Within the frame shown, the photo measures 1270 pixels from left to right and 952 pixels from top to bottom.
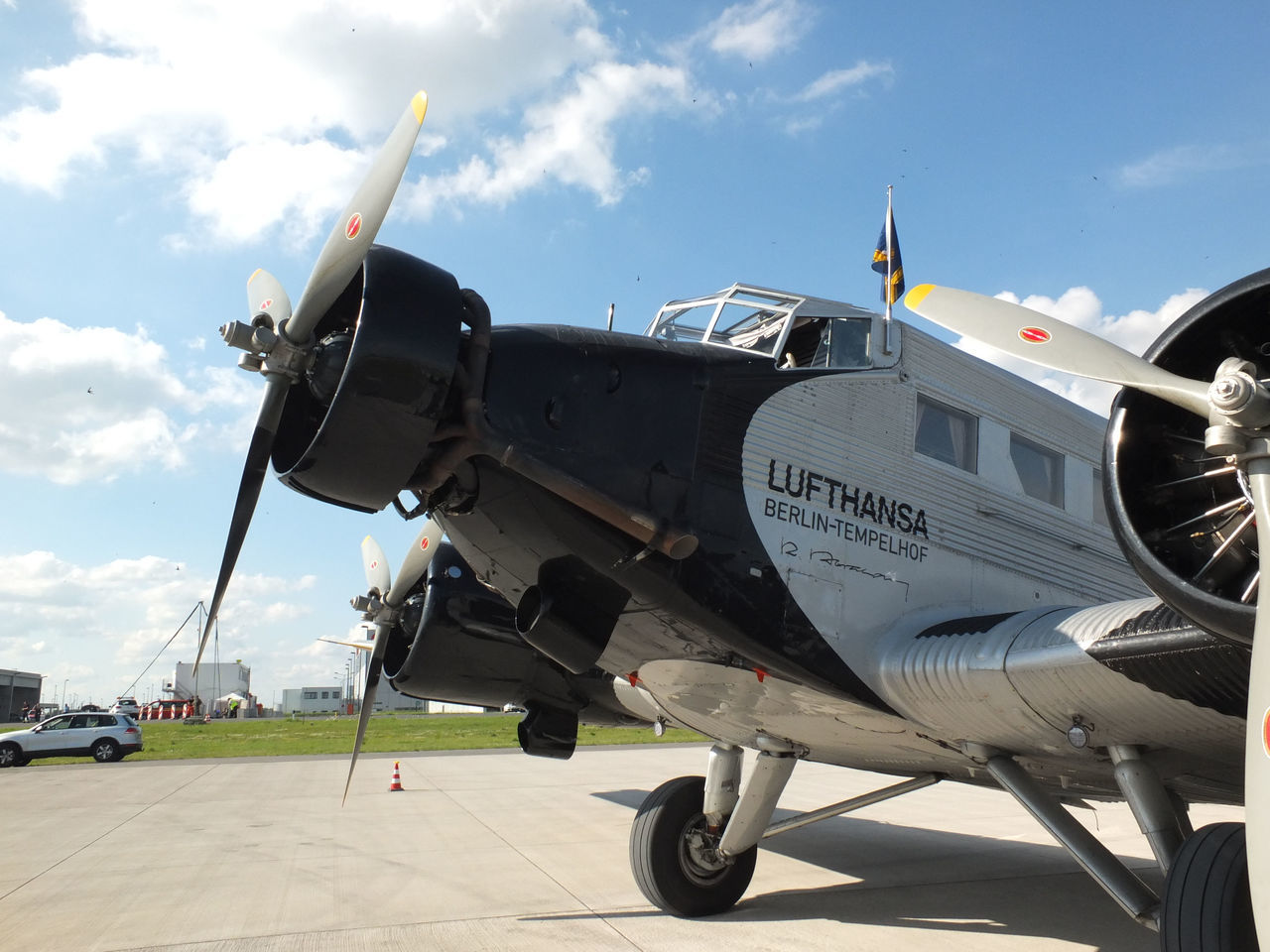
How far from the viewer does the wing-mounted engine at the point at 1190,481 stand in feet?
13.8

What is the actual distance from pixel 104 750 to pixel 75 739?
0.93 meters

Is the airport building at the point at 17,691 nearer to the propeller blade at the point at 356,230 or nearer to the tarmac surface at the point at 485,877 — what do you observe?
the tarmac surface at the point at 485,877

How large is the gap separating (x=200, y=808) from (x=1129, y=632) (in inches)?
588

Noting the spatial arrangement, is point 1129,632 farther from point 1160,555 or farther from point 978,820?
point 978,820

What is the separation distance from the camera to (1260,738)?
11.9ft

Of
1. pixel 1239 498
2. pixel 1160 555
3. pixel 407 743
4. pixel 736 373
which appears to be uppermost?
pixel 736 373

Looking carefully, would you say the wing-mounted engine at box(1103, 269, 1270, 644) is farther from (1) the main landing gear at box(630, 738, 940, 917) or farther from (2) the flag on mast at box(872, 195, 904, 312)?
(2) the flag on mast at box(872, 195, 904, 312)

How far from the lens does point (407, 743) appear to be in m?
34.4

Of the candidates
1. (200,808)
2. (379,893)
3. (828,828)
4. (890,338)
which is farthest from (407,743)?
(890,338)

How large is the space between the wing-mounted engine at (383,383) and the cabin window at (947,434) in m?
3.84

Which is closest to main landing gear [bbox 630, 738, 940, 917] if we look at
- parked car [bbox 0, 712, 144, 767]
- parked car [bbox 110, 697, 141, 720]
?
parked car [bbox 0, 712, 144, 767]

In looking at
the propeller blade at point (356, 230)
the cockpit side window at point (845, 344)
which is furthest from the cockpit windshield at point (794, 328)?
the propeller blade at point (356, 230)

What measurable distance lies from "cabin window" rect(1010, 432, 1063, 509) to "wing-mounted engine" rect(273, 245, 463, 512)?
504 centimetres

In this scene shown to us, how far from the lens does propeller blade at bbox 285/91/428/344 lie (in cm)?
504
